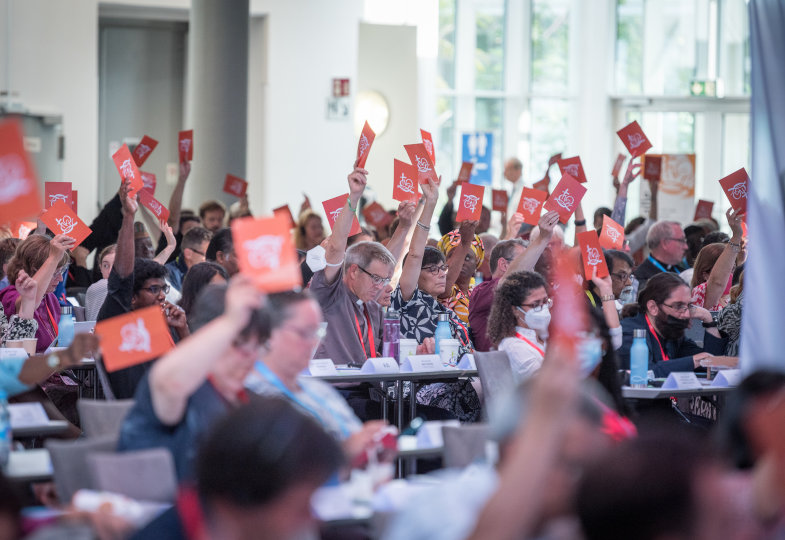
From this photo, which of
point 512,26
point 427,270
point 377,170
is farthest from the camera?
point 512,26

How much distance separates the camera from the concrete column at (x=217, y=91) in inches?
466

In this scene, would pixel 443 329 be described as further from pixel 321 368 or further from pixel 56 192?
pixel 56 192

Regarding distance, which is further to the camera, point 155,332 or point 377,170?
point 377,170

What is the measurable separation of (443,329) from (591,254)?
2.97ft

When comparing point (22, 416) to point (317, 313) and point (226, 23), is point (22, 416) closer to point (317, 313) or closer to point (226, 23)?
point (317, 313)

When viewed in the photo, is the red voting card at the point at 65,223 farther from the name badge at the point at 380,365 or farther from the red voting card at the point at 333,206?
the name badge at the point at 380,365

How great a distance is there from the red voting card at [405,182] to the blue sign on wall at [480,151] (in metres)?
6.78

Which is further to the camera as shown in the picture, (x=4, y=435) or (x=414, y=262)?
(x=414, y=262)

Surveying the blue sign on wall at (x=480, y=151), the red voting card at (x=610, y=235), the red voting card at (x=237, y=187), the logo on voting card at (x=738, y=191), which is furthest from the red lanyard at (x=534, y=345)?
the blue sign on wall at (x=480, y=151)

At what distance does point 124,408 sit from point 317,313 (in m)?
0.68

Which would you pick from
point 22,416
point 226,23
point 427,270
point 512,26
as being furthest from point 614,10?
point 22,416

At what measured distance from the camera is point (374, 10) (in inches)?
591

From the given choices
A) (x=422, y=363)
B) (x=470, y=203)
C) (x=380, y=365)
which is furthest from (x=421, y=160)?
(x=380, y=365)

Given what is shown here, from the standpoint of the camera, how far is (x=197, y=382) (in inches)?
105
